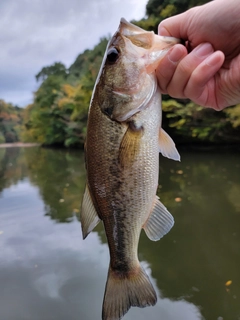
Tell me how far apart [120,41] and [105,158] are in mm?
550

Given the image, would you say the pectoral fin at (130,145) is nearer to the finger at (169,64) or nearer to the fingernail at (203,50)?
the finger at (169,64)

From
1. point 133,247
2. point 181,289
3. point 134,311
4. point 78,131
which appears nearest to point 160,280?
point 181,289

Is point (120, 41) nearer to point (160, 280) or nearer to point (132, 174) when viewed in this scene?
point (132, 174)

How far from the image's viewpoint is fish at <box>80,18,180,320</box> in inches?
60.2

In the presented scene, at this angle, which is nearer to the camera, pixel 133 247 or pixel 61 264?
pixel 133 247

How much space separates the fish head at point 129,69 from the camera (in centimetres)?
151

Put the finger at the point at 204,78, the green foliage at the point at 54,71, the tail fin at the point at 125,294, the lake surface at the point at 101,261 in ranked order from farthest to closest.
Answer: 1. the green foliage at the point at 54,71
2. the lake surface at the point at 101,261
3. the tail fin at the point at 125,294
4. the finger at the point at 204,78

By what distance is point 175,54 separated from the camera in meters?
1.51

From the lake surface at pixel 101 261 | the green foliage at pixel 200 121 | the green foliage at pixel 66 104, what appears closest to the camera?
the lake surface at pixel 101 261

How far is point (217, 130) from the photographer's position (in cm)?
1431

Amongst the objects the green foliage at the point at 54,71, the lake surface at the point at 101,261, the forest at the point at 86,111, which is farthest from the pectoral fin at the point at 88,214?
the green foliage at the point at 54,71

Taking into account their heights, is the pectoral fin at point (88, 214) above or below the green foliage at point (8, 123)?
above

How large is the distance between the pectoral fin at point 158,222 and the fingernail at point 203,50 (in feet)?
2.47

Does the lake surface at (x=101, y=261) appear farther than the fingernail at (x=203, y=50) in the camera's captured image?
Yes
